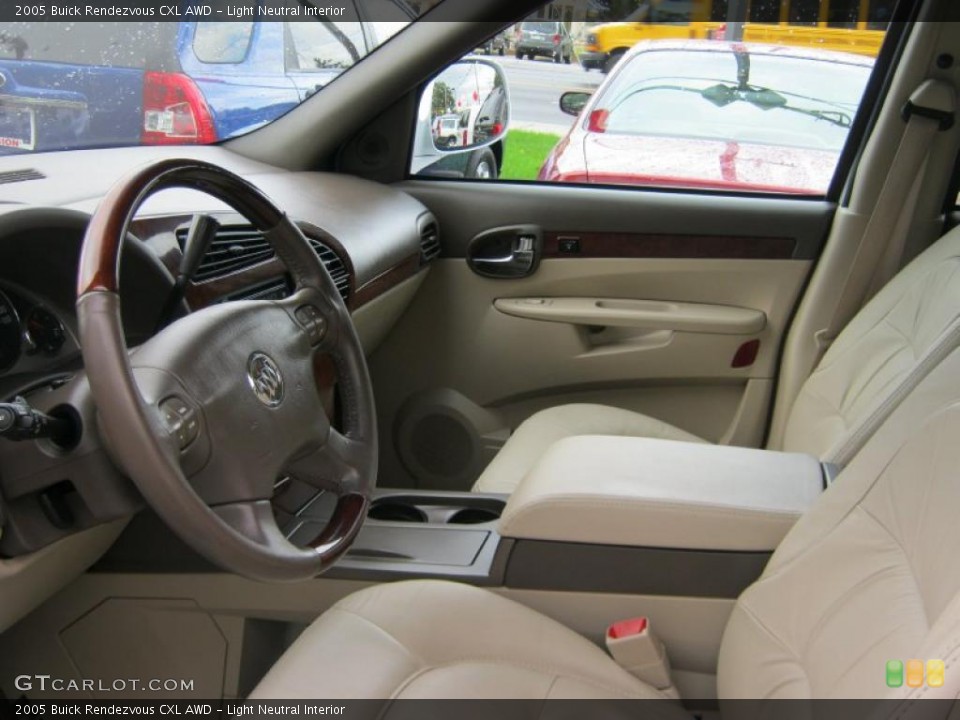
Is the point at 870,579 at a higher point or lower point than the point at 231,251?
lower

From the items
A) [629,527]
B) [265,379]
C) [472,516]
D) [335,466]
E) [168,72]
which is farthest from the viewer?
[168,72]

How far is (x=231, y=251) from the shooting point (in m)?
1.78

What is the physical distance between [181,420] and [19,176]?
2.94 feet

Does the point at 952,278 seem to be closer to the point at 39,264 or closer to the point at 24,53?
the point at 39,264

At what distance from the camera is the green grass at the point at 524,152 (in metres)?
2.71

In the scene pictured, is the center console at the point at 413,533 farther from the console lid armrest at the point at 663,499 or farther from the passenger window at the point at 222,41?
the passenger window at the point at 222,41

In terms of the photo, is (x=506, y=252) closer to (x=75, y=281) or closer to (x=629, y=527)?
(x=629, y=527)

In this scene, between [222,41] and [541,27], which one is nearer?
[541,27]

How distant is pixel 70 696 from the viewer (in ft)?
5.69

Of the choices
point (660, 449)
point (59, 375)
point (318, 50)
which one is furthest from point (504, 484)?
point (318, 50)

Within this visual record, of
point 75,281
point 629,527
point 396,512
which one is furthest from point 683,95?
point 75,281

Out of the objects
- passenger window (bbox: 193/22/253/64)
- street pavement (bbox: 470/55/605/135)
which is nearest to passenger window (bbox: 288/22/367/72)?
passenger window (bbox: 193/22/253/64)

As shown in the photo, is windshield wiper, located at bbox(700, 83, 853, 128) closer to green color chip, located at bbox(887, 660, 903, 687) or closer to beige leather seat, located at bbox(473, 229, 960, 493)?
beige leather seat, located at bbox(473, 229, 960, 493)

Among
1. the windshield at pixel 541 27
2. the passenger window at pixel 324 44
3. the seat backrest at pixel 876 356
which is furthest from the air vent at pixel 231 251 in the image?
the seat backrest at pixel 876 356
